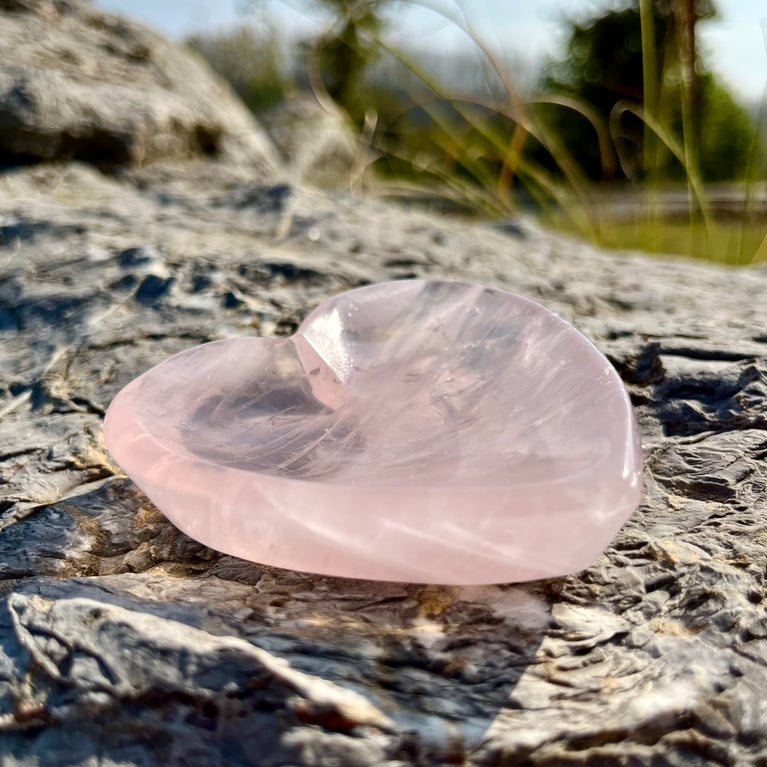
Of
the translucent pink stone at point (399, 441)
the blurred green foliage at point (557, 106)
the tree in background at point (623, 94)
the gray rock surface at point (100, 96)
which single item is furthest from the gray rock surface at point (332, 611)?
the tree in background at point (623, 94)

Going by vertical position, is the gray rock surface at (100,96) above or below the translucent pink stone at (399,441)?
above

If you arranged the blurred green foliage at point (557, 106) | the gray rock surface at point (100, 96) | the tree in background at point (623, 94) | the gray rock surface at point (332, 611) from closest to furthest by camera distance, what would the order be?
the gray rock surface at point (332, 611) < the gray rock surface at point (100, 96) < the blurred green foliage at point (557, 106) < the tree in background at point (623, 94)

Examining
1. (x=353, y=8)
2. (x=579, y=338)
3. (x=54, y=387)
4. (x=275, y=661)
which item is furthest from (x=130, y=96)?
(x=275, y=661)

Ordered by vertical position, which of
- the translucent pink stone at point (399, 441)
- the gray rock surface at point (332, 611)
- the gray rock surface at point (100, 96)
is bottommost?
the gray rock surface at point (332, 611)

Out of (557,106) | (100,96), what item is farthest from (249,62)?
(100,96)

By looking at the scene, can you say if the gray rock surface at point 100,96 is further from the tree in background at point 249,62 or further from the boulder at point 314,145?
the tree in background at point 249,62

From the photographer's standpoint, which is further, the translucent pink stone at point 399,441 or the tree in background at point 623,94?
the tree in background at point 623,94

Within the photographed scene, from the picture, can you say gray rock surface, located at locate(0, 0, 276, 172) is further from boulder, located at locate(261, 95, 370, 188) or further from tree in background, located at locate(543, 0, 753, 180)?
tree in background, located at locate(543, 0, 753, 180)

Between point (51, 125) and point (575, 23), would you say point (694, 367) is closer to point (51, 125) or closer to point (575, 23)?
point (51, 125)
